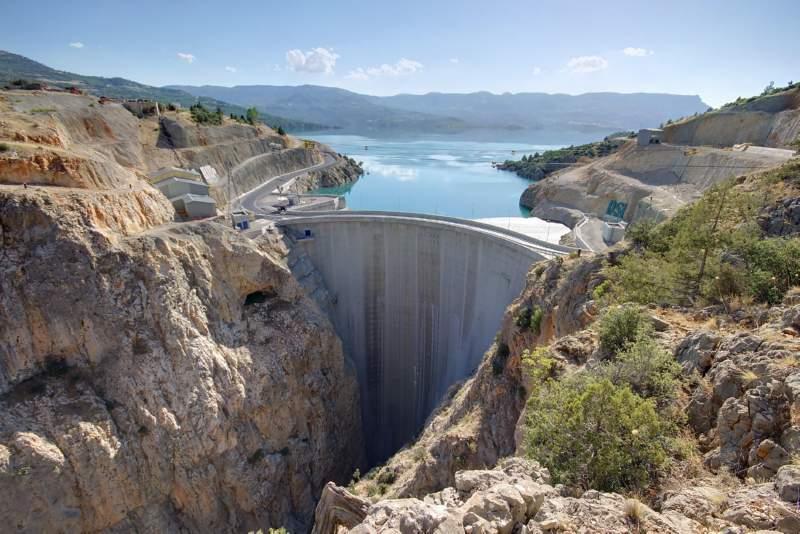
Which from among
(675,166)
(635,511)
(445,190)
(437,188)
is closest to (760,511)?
(635,511)

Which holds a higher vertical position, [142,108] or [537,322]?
[142,108]

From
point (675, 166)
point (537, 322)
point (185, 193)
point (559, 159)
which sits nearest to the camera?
point (537, 322)

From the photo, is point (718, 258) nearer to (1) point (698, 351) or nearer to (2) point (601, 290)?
(2) point (601, 290)

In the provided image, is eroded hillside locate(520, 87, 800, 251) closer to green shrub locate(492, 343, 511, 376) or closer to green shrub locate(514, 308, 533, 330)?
green shrub locate(514, 308, 533, 330)

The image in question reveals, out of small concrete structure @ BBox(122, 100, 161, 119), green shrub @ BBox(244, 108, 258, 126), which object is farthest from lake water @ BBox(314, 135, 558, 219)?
small concrete structure @ BBox(122, 100, 161, 119)

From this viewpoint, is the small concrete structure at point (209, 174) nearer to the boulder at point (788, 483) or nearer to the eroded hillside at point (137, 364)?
the eroded hillside at point (137, 364)

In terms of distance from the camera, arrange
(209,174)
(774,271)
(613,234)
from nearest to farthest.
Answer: (774,271) → (613,234) → (209,174)

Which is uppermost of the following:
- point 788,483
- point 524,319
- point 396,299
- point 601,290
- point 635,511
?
point 788,483
